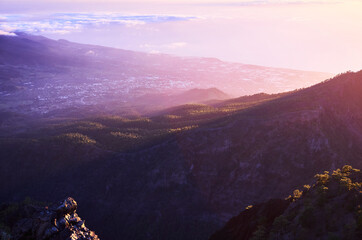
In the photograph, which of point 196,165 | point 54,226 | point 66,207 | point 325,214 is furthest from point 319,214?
point 196,165

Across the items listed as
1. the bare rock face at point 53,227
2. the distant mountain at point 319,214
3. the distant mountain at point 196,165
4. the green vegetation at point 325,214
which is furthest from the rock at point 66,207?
the distant mountain at point 196,165

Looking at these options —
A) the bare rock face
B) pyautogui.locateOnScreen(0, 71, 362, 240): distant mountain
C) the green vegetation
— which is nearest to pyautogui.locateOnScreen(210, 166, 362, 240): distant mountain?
the green vegetation

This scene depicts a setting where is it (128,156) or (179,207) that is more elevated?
(128,156)

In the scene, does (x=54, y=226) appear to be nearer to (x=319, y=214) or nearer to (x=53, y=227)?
(x=53, y=227)

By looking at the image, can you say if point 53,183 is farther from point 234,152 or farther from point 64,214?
point 64,214

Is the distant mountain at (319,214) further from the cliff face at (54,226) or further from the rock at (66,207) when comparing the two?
the rock at (66,207)

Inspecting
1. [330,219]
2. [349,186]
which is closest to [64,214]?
[330,219]

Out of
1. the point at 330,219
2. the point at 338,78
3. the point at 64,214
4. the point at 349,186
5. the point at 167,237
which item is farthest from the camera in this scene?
the point at 338,78
